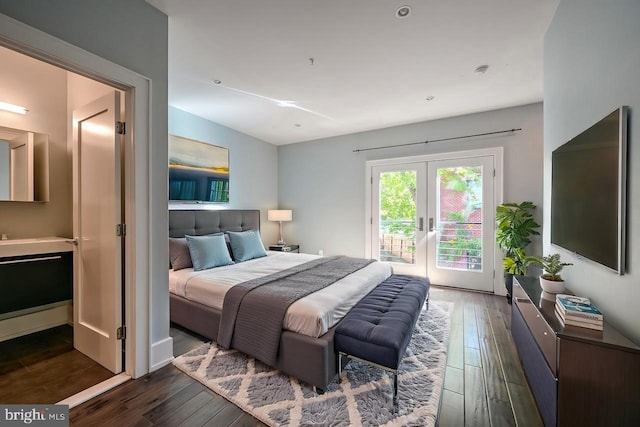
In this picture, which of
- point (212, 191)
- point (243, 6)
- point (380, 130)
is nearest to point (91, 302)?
point (212, 191)

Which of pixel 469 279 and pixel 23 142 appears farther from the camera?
→ pixel 469 279

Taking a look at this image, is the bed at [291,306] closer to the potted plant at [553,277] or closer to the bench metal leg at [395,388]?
the bench metal leg at [395,388]

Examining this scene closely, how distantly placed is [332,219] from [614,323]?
394cm

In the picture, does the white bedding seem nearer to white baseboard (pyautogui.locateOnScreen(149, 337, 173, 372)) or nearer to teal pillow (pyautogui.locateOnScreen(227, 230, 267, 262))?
teal pillow (pyautogui.locateOnScreen(227, 230, 267, 262))

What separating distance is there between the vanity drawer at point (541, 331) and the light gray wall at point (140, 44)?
8.05ft

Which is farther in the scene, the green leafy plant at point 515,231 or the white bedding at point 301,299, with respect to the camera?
the green leafy plant at point 515,231

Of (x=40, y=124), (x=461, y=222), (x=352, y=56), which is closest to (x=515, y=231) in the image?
(x=461, y=222)

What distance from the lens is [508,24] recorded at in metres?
2.00

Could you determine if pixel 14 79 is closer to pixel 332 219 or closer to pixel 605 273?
pixel 332 219

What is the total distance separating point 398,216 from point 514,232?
160 centimetres

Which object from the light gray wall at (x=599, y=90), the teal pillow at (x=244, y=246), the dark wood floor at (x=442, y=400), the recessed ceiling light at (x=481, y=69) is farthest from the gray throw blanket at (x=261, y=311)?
the recessed ceiling light at (x=481, y=69)

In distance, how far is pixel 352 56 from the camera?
94.3 inches

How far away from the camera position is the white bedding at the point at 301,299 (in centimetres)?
182

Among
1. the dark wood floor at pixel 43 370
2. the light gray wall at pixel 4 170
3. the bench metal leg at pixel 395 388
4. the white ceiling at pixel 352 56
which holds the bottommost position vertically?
the dark wood floor at pixel 43 370
